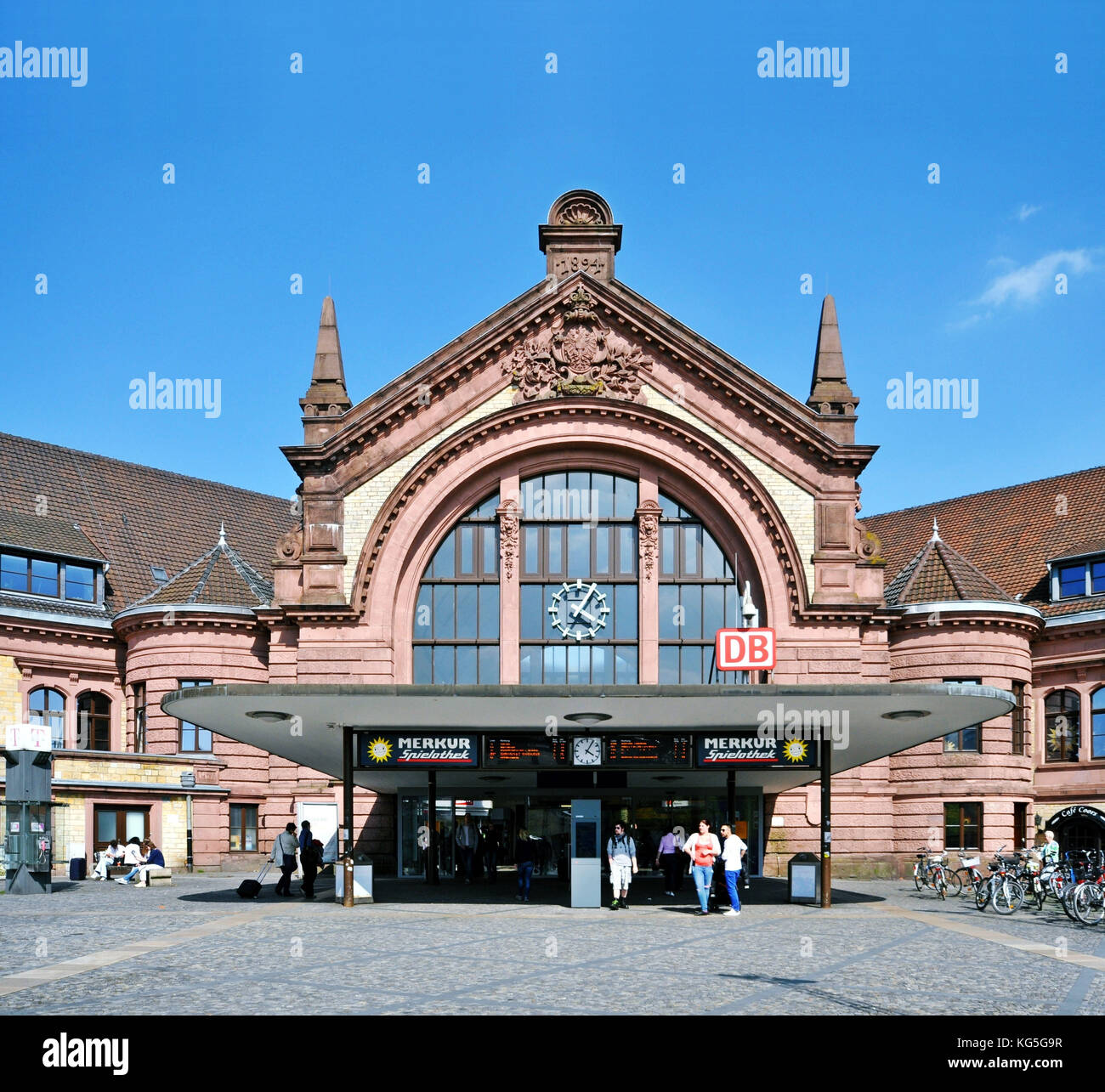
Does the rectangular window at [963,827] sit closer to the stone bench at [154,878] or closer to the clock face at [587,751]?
the clock face at [587,751]

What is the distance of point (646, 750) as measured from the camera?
29.0 metres

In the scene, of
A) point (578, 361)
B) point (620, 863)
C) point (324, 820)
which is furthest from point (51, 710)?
point (620, 863)

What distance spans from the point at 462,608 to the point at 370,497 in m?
4.26

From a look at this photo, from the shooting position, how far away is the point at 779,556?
41656 millimetres

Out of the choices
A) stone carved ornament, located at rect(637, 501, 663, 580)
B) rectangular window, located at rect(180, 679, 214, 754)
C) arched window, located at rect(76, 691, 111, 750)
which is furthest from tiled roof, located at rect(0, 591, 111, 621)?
stone carved ornament, located at rect(637, 501, 663, 580)

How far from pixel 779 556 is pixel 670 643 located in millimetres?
4095

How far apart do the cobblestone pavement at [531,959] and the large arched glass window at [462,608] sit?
11.7 m

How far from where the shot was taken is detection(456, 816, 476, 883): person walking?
Answer: 3794cm

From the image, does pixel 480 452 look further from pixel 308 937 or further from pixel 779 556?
pixel 308 937

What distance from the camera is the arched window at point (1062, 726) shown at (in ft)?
154

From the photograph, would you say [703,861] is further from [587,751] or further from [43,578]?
[43,578]

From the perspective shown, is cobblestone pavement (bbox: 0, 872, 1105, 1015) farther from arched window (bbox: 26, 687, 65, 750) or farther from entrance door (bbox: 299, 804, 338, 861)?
arched window (bbox: 26, 687, 65, 750)

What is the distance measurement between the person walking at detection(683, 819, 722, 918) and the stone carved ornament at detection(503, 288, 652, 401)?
A: 17674 mm

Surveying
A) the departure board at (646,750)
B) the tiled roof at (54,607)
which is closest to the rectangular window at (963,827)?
the departure board at (646,750)
